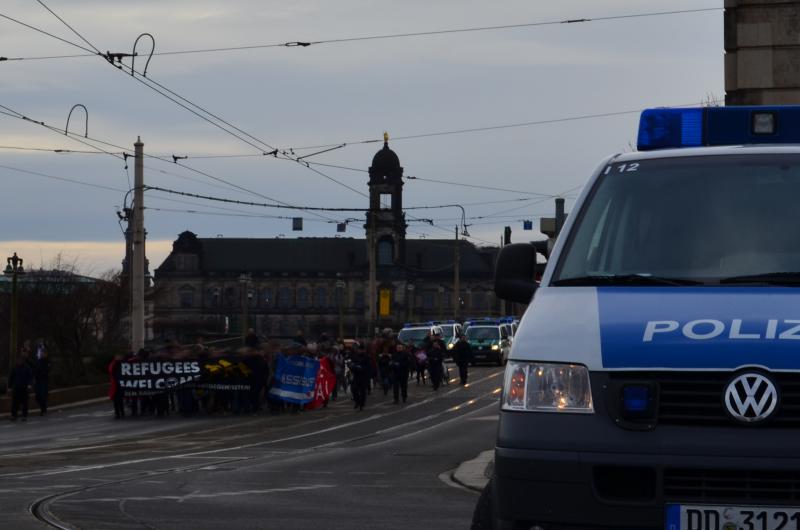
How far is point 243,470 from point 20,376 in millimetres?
18164

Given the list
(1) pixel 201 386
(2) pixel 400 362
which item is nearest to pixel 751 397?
(1) pixel 201 386

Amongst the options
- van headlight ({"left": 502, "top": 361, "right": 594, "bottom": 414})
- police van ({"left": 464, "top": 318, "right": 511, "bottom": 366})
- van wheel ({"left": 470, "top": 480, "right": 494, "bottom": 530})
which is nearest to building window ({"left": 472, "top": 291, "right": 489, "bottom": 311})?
police van ({"left": 464, "top": 318, "right": 511, "bottom": 366})

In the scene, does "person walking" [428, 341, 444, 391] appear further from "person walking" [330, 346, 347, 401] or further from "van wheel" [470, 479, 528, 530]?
"van wheel" [470, 479, 528, 530]

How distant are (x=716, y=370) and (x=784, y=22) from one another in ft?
59.2

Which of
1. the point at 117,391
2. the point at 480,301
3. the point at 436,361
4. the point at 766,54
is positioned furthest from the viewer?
the point at 480,301

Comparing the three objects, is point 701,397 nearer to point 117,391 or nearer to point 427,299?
point 117,391

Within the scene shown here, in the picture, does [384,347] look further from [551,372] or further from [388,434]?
[551,372]

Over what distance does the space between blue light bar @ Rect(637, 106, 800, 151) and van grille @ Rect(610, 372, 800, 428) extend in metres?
2.75

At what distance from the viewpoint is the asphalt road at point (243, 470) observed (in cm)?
1343

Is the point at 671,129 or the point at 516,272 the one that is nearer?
the point at 516,272

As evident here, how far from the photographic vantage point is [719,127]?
27.4ft

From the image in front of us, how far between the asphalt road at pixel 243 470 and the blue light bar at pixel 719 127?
5231 mm

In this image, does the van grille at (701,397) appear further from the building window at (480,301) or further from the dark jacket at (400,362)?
the building window at (480,301)

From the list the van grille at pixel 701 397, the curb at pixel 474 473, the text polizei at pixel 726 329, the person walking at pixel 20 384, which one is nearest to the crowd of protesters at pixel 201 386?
the person walking at pixel 20 384
